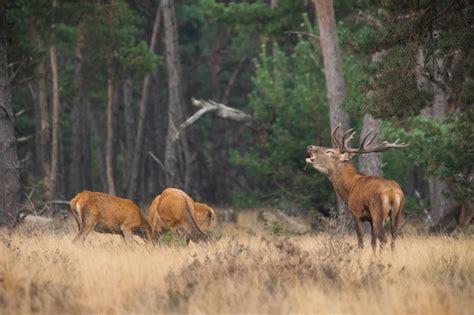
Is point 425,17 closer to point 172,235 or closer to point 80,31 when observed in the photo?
point 172,235

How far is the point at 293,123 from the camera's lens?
2105 cm

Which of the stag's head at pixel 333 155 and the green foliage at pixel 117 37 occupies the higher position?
the green foliage at pixel 117 37

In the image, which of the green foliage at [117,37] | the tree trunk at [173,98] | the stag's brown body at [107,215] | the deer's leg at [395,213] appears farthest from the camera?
the tree trunk at [173,98]

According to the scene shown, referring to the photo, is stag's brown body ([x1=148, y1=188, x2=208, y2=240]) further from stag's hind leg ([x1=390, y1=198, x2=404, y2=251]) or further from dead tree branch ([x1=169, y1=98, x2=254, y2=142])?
dead tree branch ([x1=169, y1=98, x2=254, y2=142])

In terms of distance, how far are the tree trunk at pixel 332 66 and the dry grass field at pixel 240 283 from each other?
6.11 meters

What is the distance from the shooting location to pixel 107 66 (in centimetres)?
2444

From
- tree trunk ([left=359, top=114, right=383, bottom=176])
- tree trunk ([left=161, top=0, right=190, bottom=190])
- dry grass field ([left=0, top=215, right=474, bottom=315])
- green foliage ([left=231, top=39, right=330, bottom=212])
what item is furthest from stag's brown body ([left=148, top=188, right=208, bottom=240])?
tree trunk ([left=161, top=0, right=190, bottom=190])

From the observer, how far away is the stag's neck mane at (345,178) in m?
13.3

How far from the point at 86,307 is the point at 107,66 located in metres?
17.1

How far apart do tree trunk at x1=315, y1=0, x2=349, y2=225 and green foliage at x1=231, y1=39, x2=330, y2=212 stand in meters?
3.07

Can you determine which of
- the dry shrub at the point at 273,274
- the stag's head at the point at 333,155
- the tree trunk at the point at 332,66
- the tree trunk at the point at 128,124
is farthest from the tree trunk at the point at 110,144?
the dry shrub at the point at 273,274

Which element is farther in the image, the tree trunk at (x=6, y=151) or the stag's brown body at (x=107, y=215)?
the tree trunk at (x=6, y=151)

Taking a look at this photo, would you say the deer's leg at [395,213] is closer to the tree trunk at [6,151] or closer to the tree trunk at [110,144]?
the tree trunk at [6,151]

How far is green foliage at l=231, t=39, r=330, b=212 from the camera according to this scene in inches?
819
